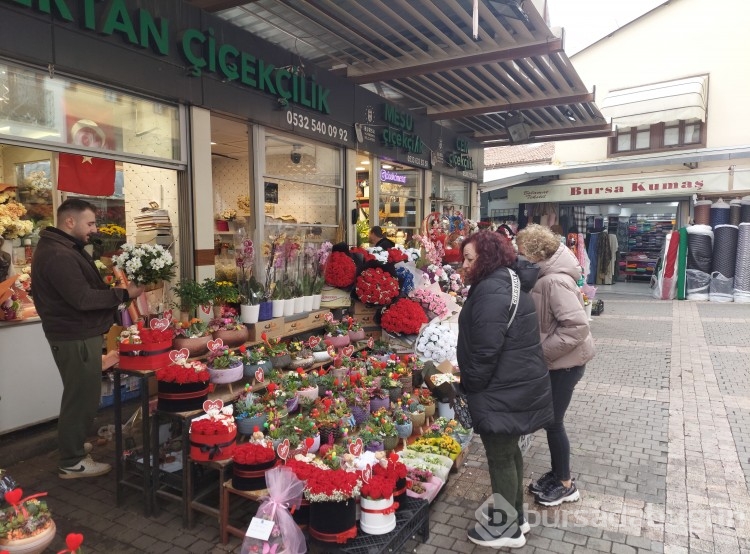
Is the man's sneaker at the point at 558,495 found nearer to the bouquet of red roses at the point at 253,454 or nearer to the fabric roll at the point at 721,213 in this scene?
the bouquet of red roses at the point at 253,454

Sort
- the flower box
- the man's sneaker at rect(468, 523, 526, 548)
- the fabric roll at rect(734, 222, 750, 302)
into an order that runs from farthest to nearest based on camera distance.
Answer: the fabric roll at rect(734, 222, 750, 302)
the flower box
the man's sneaker at rect(468, 523, 526, 548)

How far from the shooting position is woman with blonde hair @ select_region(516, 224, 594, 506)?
332 cm

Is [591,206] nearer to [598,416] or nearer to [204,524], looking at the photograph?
[598,416]

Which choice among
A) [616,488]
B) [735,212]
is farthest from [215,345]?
[735,212]

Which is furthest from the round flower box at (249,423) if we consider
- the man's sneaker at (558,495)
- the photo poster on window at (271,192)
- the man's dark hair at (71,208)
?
the photo poster on window at (271,192)

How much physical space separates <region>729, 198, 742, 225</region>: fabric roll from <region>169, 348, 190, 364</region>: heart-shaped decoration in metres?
15.8

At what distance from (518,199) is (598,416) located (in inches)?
508

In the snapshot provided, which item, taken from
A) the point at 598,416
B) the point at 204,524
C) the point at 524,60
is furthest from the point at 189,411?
the point at 524,60

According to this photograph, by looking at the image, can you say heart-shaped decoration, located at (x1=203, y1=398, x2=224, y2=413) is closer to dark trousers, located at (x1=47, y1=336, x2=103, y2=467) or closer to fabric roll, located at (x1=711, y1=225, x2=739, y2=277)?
dark trousers, located at (x1=47, y1=336, x2=103, y2=467)

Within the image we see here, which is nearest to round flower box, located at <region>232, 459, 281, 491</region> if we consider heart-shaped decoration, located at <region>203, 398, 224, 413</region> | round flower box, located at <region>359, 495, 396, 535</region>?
heart-shaped decoration, located at <region>203, 398, 224, 413</region>

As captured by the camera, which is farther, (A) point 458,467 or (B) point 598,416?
(B) point 598,416

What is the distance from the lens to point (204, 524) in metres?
3.28

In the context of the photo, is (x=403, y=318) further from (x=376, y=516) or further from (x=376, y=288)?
(x=376, y=516)

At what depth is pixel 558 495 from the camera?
11.6 ft
